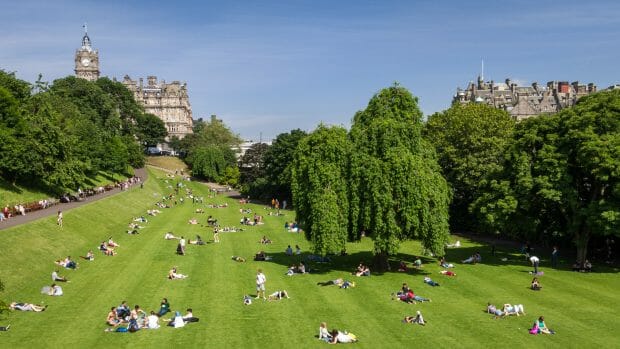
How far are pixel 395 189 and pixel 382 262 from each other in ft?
20.0

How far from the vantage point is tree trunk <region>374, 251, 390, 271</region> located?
4214cm

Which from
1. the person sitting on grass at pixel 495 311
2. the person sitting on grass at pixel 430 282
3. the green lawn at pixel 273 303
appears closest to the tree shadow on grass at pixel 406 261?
the green lawn at pixel 273 303

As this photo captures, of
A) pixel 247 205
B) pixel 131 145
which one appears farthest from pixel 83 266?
pixel 131 145

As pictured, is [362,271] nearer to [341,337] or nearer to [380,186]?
[380,186]

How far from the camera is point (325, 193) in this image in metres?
40.5

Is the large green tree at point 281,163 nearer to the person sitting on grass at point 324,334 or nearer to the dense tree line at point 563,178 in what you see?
the dense tree line at point 563,178

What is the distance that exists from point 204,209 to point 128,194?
35.4 feet

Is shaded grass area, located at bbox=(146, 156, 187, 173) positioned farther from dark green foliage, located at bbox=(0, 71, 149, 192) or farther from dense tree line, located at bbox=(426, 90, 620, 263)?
dense tree line, located at bbox=(426, 90, 620, 263)

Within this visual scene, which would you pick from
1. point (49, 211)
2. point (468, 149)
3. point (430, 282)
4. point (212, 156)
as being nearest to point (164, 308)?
point (430, 282)

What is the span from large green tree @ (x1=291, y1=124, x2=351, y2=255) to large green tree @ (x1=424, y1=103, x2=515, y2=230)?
25.9m

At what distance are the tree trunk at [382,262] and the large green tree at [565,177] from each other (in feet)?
28.5

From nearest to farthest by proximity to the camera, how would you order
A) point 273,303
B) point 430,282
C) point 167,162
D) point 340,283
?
point 273,303 < point 340,283 < point 430,282 < point 167,162

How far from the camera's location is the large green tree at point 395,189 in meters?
38.9

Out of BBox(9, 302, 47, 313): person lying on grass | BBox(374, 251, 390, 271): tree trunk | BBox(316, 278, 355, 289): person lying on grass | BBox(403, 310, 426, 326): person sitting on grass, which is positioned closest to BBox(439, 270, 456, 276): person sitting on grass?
BBox(374, 251, 390, 271): tree trunk
